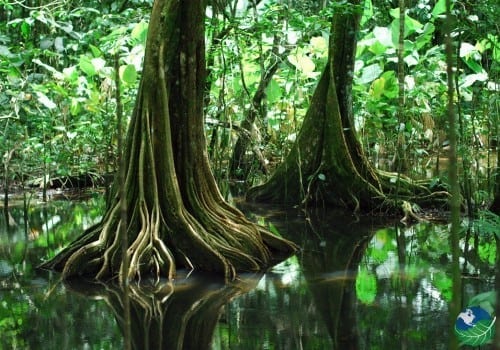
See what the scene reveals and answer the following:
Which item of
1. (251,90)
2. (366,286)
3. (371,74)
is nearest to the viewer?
(366,286)

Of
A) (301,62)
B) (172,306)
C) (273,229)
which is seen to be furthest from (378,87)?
(172,306)

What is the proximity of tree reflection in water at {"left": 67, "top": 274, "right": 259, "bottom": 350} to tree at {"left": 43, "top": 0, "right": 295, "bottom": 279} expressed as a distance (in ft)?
0.78

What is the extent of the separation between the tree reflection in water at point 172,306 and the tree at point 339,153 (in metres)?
3.96

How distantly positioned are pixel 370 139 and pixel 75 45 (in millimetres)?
5484

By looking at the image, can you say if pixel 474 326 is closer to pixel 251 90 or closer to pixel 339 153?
pixel 339 153

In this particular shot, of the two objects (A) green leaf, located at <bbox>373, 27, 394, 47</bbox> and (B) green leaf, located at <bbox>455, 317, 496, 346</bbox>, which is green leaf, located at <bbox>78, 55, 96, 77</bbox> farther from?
(B) green leaf, located at <bbox>455, 317, 496, 346</bbox>

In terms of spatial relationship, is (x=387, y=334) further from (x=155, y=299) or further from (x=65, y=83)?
(x=65, y=83)

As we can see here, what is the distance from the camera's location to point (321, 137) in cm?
1074

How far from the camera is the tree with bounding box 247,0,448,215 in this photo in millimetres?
10336

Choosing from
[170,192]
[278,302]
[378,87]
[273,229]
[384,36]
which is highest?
[384,36]

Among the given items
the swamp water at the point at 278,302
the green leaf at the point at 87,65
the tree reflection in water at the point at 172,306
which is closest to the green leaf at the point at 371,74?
the swamp water at the point at 278,302

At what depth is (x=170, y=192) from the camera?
23.5ft

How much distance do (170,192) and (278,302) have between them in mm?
1718

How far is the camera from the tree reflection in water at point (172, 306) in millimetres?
5195
